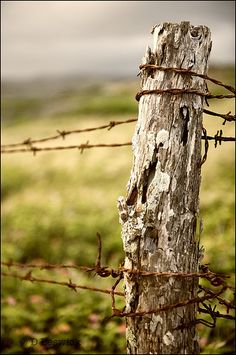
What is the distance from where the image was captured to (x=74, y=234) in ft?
20.7

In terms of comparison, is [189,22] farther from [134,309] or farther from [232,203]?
[232,203]

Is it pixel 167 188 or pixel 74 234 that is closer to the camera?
pixel 167 188

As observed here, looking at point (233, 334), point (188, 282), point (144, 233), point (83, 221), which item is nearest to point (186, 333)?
point (188, 282)

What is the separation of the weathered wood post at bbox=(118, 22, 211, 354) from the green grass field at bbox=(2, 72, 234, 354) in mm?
1783

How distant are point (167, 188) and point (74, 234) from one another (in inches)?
193

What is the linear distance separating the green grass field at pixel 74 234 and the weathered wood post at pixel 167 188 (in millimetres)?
1783

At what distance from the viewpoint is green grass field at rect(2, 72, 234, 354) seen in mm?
3672

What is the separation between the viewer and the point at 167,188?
5.05 feet

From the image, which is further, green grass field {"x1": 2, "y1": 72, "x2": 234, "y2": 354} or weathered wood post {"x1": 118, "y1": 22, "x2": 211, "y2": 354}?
green grass field {"x1": 2, "y1": 72, "x2": 234, "y2": 354}

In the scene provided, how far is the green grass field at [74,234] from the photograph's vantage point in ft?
12.0

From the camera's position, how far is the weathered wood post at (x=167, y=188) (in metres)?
1.54

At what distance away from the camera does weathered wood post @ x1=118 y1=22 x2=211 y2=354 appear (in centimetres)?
154

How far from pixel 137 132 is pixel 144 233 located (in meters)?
0.36

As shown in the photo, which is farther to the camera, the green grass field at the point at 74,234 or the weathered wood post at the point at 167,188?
the green grass field at the point at 74,234
